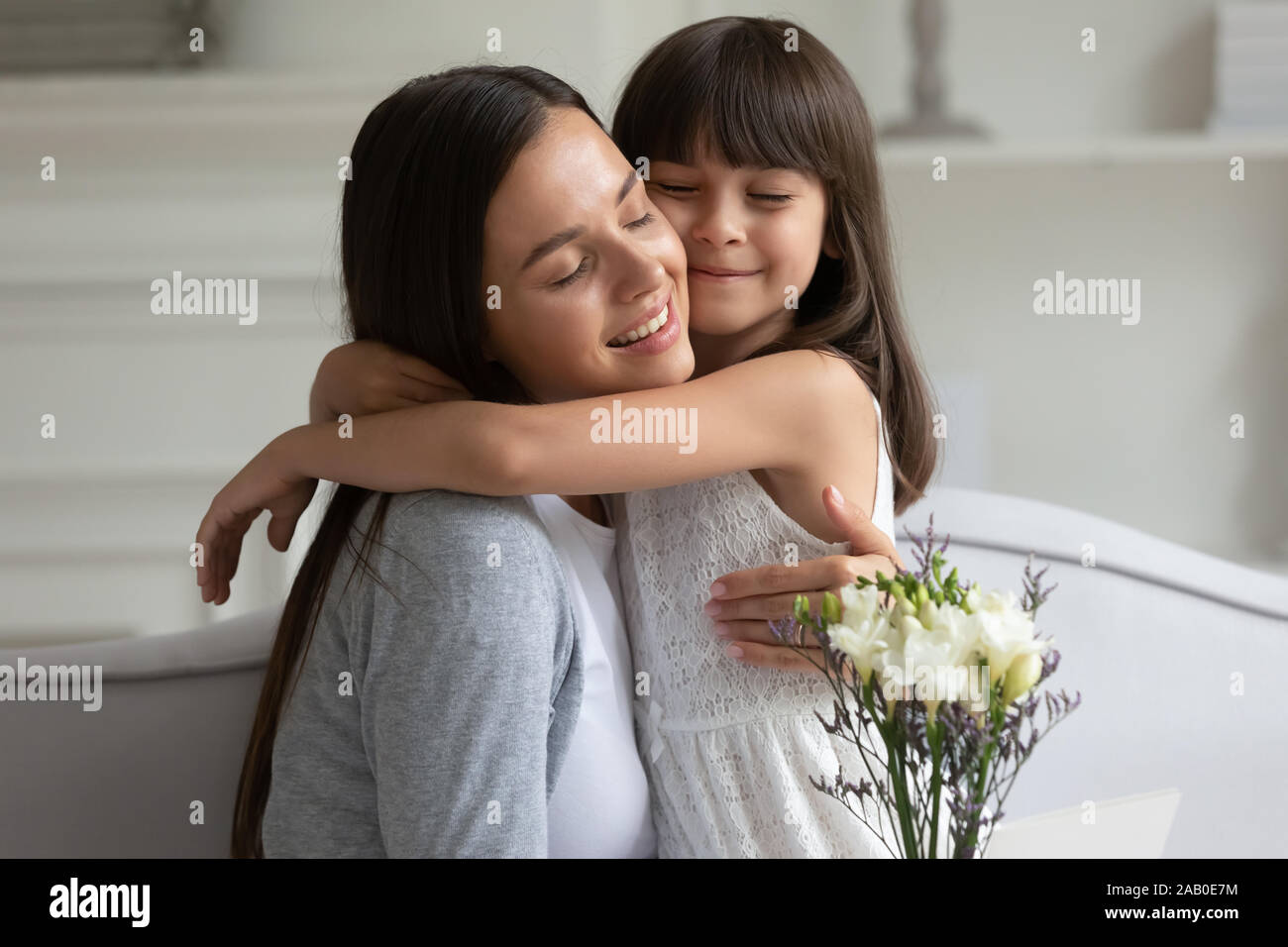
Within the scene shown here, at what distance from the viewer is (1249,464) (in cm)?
245

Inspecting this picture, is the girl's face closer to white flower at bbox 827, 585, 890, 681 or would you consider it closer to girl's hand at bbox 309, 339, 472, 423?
girl's hand at bbox 309, 339, 472, 423

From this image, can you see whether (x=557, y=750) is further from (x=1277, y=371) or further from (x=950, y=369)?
(x=1277, y=371)

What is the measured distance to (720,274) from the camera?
3.88 ft

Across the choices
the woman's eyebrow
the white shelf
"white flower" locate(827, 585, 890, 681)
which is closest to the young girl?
the woman's eyebrow

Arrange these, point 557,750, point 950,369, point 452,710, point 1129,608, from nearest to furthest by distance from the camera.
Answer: point 452,710 < point 557,750 < point 1129,608 < point 950,369

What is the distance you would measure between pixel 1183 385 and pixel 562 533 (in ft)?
5.81

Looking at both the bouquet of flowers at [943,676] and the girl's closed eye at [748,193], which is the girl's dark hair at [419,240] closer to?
the girl's closed eye at [748,193]

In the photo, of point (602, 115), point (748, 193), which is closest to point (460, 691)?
point (748, 193)

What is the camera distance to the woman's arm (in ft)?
3.11

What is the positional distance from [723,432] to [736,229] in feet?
0.76

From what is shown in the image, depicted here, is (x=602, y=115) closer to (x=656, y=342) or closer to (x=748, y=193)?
(x=748, y=193)

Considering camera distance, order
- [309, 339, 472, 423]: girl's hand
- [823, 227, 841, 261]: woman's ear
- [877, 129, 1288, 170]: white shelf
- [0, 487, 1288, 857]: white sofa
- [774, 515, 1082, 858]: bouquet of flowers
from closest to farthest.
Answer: [774, 515, 1082, 858]: bouquet of flowers, [309, 339, 472, 423]: girl's hand, [823, 227, 841, 261]: woman's ear, [0, 487, 1288, 857]: white sofa, [877, 129, 1288, 170]: white shelf

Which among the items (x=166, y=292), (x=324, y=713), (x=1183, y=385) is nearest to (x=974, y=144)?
(x=1183, y=385)

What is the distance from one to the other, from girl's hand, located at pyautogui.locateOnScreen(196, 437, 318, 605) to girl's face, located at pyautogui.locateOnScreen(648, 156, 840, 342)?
421 millimetres
